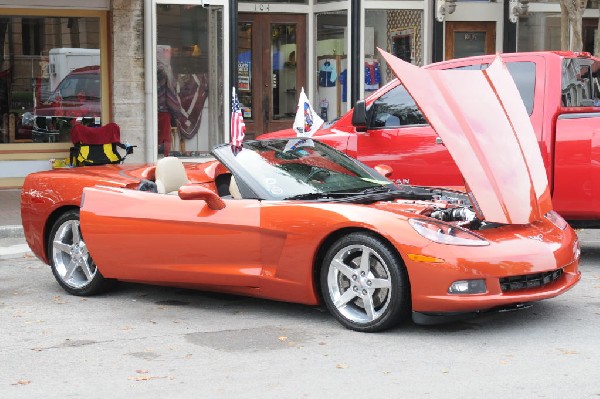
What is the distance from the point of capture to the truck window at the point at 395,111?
35.1ft

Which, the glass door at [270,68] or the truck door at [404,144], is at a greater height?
the glass door at [270,68]

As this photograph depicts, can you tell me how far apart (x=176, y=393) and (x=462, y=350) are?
1.88m

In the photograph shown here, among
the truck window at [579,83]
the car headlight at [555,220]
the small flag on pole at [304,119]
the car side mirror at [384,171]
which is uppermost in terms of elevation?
the truck window at [579,83]

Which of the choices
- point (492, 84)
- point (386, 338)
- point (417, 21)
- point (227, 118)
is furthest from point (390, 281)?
point (417, 21)

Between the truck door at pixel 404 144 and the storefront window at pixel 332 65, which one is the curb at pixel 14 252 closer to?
the truck door at pixel 404 144

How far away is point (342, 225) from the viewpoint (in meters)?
7.17

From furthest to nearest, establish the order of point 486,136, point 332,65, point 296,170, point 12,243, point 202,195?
1. point 332,65
2. point 12,243
3. point 296,170
4. point 486,136
5. point 202,195

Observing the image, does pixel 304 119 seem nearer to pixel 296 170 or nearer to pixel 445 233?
pixel 296 170

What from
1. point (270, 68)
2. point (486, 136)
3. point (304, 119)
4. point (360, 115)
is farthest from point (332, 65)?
point (486, 136)

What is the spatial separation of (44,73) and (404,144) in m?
8.11

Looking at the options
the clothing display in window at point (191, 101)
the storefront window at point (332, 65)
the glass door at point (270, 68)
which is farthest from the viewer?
the glass door at point (270, 68)

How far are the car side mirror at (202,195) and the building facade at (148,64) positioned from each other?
30.4ft

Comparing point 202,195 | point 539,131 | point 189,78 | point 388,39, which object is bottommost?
point 202,195

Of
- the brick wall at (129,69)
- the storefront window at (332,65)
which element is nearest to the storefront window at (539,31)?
the storefront window at (332,65)
